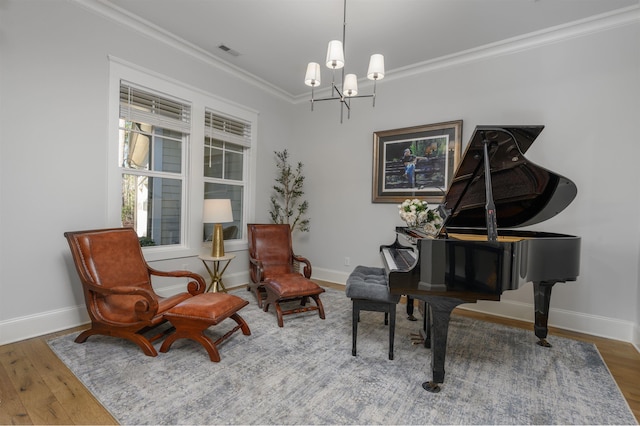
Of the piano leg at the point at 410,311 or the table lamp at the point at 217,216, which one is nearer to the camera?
the piano leg at the point at 410,311

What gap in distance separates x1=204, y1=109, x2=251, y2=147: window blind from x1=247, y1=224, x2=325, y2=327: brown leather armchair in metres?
1.36

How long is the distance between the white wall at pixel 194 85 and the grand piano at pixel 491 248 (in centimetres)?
86

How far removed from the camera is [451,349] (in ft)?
8.36

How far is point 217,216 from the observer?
11.8 feet

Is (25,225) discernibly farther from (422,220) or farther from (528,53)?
(528,53)

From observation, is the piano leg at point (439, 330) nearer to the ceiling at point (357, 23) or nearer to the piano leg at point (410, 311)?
the piano leg at point (410, 311)

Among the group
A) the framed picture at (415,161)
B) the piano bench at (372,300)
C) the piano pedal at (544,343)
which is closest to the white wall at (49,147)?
the piano bench at (372,300)

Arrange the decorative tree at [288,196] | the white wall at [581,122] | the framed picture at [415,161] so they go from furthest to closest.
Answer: the decorative tree at [288,196] → the framed picture at [415,161] → the white wall at [581,122]

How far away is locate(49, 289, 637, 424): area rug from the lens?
1709 millimetres

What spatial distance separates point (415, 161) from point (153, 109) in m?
3.32

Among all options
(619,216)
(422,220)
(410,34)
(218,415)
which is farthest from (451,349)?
(410,34)

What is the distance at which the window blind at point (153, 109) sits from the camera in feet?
10.5

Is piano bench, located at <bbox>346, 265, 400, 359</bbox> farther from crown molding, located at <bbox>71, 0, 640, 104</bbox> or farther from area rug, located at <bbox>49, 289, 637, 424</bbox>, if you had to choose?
crown molding, located at <bbox>71, 0, 640, 104</bbox>

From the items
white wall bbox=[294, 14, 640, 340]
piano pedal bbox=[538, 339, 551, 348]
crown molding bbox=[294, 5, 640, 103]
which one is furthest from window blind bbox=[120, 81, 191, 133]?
piano pedal bbox=[538, 339, 551, 348]
